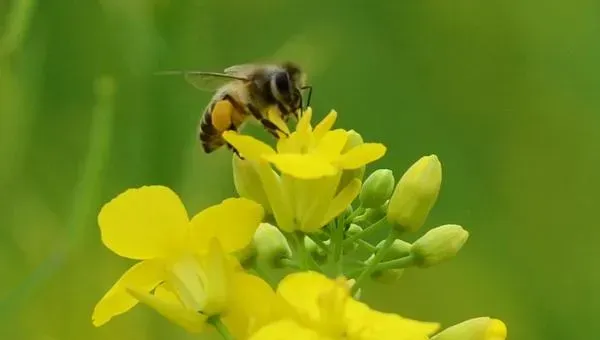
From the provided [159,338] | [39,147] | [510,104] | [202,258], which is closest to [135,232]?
[202,258]

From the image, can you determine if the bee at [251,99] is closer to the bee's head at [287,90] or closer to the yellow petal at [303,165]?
the bee's head at [287,90]

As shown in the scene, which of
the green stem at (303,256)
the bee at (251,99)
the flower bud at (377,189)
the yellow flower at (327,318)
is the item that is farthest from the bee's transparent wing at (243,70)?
the yellow flower at (327,318)

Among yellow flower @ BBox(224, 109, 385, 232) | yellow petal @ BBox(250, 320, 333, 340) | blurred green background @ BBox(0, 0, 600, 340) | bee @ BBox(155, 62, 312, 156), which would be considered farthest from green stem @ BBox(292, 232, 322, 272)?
blurred green background @ BBox(0, 0, 600, 340)

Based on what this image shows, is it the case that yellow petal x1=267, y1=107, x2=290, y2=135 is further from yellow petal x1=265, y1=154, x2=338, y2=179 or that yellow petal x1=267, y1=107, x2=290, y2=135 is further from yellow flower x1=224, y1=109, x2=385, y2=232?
yellow petal x1=265, y1=154, x2=338, y2=179

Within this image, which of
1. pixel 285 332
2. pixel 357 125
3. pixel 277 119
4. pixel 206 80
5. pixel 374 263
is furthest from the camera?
pixel 357 125

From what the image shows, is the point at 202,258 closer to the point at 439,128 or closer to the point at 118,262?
the point at 118,262

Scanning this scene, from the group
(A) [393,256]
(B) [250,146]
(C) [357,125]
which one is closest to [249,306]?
(B) [250,146]

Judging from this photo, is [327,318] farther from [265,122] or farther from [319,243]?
[265,122]
